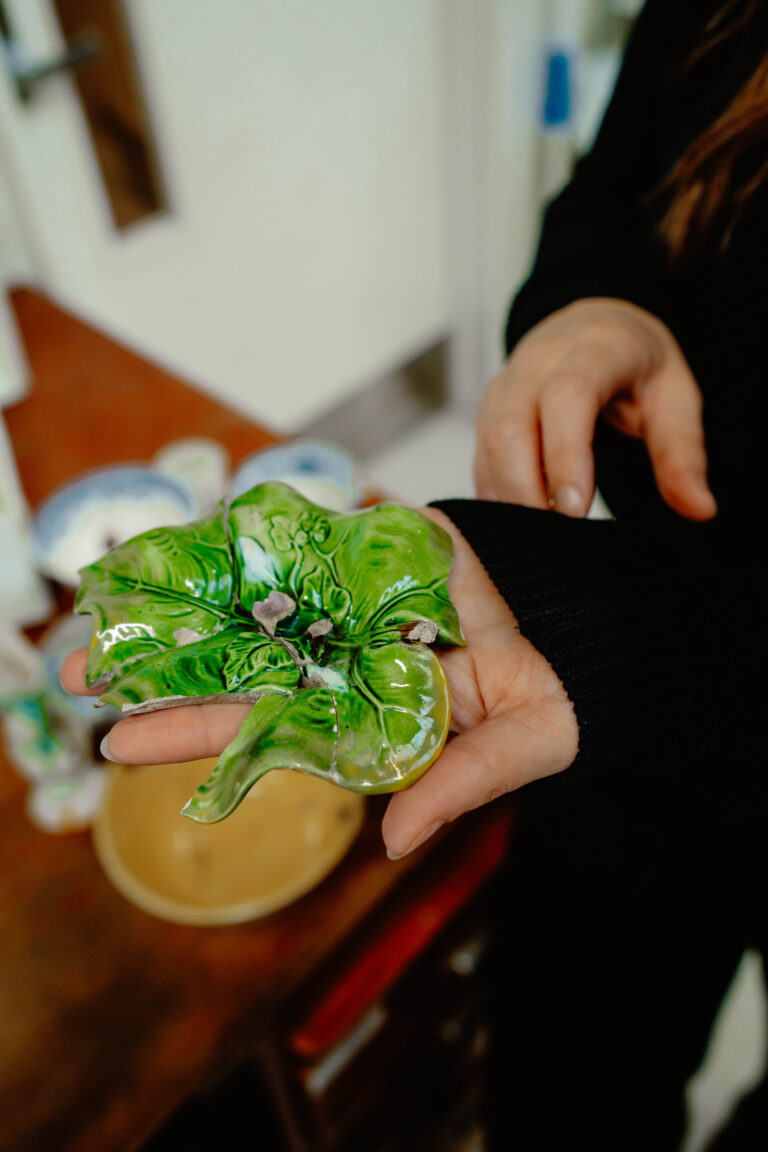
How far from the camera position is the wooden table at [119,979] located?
58 cm

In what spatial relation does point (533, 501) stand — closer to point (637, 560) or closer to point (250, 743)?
point (637, 560)

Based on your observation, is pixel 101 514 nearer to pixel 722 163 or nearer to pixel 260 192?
pixel 722 163

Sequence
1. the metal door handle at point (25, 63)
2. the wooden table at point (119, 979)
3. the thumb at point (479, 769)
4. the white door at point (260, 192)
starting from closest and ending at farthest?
the thumb at point (479, 769), the wooden table at point (119, 979), the metal door handle at point (25, 63), the white door at point (260, 192)

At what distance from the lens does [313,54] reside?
5.65ft

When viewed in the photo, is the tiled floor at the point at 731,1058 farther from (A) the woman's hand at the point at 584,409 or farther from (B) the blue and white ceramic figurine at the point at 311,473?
(A) the woman's hand at the point at 584,409

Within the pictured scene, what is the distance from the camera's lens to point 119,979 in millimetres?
645

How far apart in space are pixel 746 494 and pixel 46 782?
677 millimetres

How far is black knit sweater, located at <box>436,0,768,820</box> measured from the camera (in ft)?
1.61

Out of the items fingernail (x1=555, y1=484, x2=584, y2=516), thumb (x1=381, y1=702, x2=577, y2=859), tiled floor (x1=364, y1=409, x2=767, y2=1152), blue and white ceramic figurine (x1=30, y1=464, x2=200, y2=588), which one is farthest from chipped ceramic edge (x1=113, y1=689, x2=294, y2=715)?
tiled floor (x1=364, y1=409, x2=767, y2=1152)

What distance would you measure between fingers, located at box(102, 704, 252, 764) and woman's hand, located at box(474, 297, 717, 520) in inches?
11.5


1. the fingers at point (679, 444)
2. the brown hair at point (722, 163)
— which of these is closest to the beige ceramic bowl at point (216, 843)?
the fingers at point (679, 444)

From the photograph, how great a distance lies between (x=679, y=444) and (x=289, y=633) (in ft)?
1.10

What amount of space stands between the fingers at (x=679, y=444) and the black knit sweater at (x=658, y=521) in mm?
33

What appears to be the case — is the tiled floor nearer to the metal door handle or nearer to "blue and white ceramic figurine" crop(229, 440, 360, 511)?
"blue and white ceramic figurine" crop(229, 440, 360, 511)
